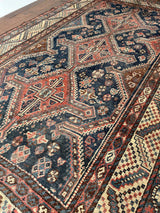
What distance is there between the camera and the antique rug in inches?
70.5

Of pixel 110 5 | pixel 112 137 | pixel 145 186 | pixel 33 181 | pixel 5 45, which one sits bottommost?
pixel 145 186

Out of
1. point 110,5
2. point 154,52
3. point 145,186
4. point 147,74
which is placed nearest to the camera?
point 145,186

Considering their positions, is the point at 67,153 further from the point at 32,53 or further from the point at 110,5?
the point at 110,5

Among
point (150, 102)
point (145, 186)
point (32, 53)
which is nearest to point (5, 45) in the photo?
point (32, 53)

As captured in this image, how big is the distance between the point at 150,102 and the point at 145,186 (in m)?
1.19

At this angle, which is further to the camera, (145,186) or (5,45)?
(5,45)

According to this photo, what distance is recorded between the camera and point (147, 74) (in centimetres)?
296

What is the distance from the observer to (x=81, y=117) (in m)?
2.49

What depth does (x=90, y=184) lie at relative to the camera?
1837mm

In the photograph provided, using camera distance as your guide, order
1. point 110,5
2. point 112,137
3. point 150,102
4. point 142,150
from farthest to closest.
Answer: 1. point 110,5
2. point 150,102
3. point 112,137
4. point 142,150

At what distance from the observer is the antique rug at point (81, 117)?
179cm

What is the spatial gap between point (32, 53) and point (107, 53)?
1533 mm

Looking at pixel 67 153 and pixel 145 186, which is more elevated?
pixel 67 153

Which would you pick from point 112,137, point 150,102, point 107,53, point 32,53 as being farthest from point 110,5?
point 112,137
